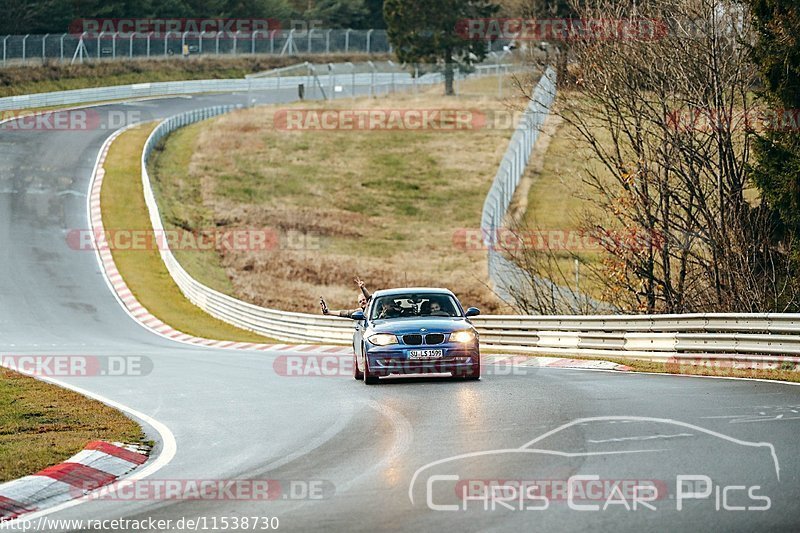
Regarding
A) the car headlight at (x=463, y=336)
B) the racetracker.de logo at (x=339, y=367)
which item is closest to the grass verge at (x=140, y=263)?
the racetracker.de logo at (x=339, y=367)

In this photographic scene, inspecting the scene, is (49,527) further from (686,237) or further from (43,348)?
(43,348)

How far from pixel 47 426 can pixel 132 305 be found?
1018 inches

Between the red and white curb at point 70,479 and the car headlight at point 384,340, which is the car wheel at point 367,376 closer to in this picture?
the car headlight at point 384,340

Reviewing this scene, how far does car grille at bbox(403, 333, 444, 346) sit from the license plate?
0.14 metres

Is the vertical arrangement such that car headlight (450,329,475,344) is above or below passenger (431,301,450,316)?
below

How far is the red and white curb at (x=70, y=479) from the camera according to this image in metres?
9.16

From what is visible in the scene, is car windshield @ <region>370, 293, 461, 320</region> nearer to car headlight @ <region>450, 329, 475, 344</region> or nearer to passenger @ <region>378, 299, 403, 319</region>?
passenger @ <region>378, 299, 403, 319</region>

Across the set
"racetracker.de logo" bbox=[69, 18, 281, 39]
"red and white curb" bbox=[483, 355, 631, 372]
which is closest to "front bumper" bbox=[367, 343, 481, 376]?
"red and white curb" bbox=[483, 355, 631, 372]

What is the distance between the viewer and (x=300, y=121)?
76500mm

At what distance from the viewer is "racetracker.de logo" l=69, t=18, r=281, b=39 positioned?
91812 millimetres

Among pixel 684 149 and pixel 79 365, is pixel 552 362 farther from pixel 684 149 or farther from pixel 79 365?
pixel 79 365

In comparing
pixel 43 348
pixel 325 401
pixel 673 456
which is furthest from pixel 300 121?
pixel 673 456

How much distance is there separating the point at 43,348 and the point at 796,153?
56.9ft

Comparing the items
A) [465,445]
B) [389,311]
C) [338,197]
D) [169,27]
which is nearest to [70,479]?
[465,445]
